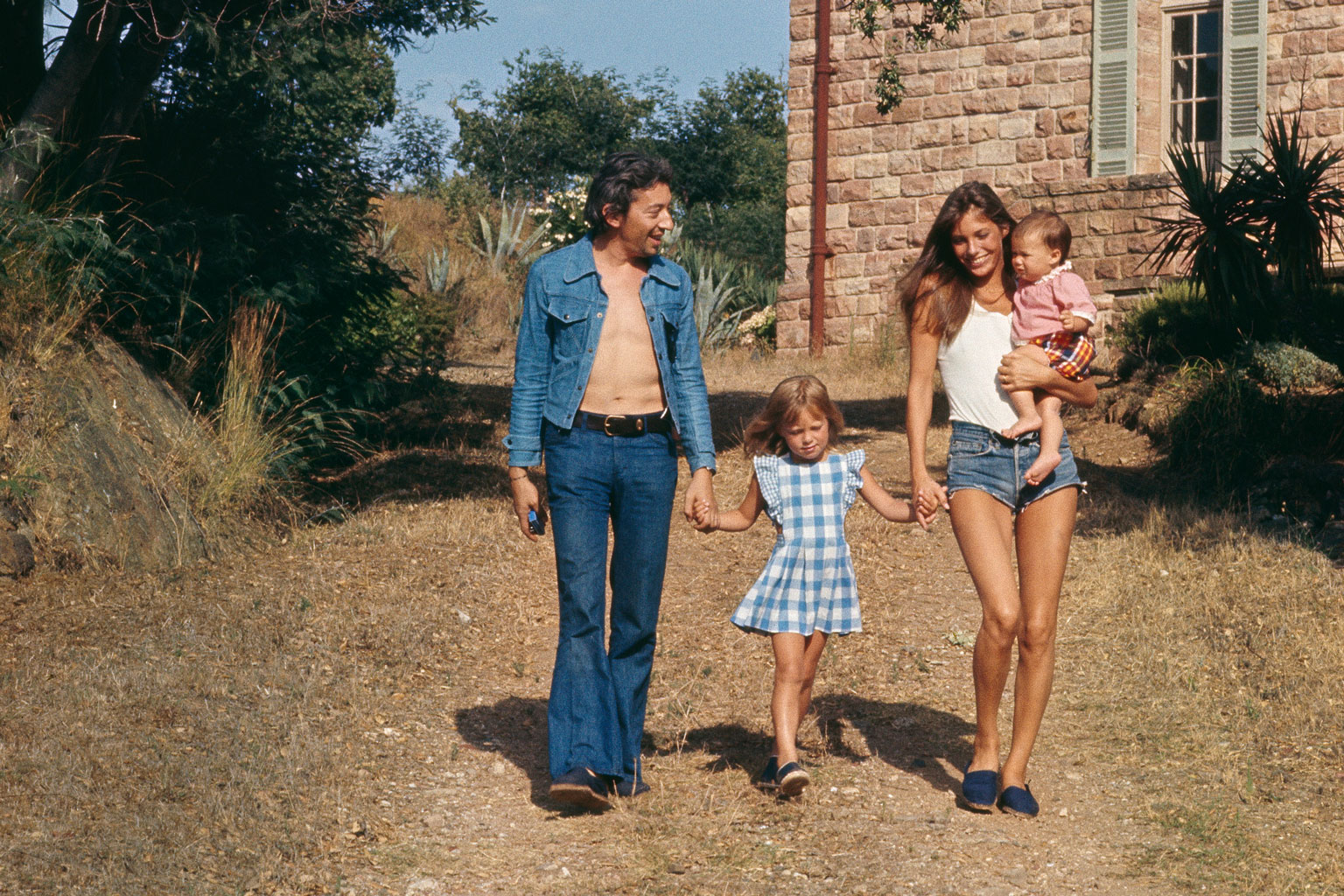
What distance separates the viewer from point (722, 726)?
595 centimetres

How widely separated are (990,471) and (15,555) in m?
5.01

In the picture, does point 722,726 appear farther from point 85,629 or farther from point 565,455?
point 85,629

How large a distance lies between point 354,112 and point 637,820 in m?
22.3

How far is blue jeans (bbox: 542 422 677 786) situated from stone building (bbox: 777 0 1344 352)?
1048cm

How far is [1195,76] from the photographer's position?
15.6m

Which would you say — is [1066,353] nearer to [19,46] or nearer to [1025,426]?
[1025,426]

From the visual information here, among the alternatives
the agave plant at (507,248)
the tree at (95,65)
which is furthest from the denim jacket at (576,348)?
the agave plant at (507,248)

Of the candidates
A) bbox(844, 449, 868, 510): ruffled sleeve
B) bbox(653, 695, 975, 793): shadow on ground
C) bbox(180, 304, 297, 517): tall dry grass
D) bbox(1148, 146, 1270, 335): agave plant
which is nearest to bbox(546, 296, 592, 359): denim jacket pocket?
bbox(844, 449, 868, 510): ruffled sleeve

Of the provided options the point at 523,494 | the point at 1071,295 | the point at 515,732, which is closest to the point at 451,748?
the point at 515,732

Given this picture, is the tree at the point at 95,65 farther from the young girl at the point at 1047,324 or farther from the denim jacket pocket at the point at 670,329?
the young girl at the point at 1047,324

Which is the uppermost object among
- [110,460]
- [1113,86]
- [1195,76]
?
[1195,76]

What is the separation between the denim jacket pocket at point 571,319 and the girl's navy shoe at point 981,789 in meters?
2.06

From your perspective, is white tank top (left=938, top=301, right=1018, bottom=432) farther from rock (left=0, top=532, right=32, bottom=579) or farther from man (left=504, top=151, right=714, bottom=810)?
rock (left=0, top=532, right=32, bottom=579)

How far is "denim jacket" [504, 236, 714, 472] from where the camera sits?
15.9ft
